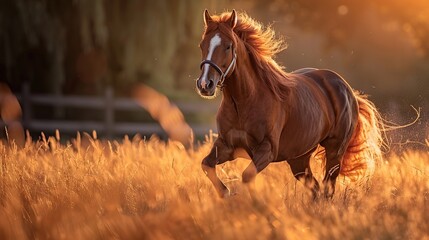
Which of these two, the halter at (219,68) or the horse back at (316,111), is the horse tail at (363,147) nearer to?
the horse back at (316,111)

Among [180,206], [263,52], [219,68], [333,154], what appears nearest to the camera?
[180,206]

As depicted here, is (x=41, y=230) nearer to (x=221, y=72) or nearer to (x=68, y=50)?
(x=221, y=72)

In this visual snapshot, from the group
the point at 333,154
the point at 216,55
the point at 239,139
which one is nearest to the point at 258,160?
the point at 239,139

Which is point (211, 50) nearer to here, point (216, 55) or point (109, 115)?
point (216, 55)

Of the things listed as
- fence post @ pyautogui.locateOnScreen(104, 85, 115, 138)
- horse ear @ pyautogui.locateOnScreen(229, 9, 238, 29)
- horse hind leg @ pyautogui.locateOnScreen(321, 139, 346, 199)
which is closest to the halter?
horse ear @ pyautogui.locateOnScreen(229, 9, 238, 29)

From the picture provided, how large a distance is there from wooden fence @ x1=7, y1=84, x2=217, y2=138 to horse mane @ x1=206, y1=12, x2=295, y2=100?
11077mm

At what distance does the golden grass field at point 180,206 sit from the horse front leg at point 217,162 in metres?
0.13

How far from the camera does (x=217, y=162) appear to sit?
20.1ft

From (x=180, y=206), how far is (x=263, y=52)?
1.98 meters

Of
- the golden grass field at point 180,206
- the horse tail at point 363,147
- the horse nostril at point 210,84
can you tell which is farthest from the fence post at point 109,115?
the horse nostril at point 210,84

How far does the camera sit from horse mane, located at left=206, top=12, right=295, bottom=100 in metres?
6.34

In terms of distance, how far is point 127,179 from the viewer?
674 centimetres

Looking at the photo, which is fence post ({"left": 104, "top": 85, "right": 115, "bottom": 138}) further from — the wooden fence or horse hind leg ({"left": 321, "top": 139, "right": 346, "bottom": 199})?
horse hind leg ({"left": 321, "top": 139, "right": 346, "bottom": 199})

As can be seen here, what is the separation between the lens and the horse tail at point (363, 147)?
7.85m
